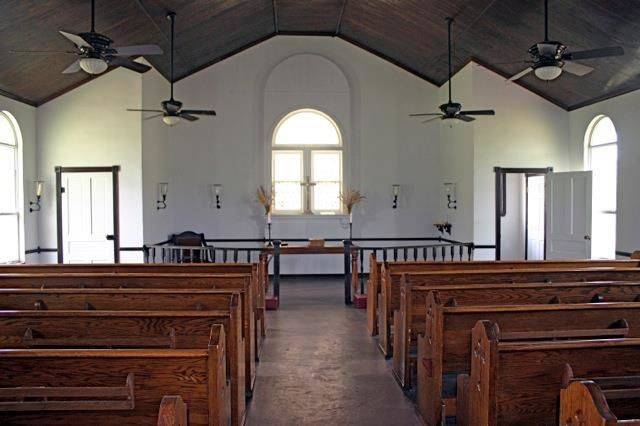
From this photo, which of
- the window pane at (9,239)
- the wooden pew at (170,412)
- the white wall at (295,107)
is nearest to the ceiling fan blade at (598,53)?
the wooden pew at (170,412)

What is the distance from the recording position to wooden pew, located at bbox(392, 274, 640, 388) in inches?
137

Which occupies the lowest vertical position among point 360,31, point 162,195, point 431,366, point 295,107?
point 431,366

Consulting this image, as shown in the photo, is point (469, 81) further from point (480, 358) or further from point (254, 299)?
point (480, 358)

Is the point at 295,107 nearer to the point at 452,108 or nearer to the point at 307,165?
the point at 307,165

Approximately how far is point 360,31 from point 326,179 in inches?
105

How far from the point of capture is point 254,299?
4.51 metres

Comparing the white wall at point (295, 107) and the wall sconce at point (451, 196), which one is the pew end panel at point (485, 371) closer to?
the wall sconce at point (451, 196)

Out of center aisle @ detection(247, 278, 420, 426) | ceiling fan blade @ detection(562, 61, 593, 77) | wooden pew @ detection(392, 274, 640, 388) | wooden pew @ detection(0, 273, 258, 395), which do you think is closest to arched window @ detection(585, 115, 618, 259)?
ceiling fan blade @ detection(562, 61, 593, 77)

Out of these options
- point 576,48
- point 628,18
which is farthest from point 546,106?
point 628,18

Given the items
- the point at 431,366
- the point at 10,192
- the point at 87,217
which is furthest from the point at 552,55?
the point at 10,192

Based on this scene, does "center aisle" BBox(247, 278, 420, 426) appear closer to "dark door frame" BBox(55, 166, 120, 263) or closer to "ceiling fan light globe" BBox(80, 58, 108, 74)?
"dark door frame" BBox(55, 166, 120, 263)

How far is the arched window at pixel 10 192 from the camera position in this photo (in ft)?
23.6

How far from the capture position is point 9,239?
7301 mm

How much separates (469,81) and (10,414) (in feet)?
24.9
